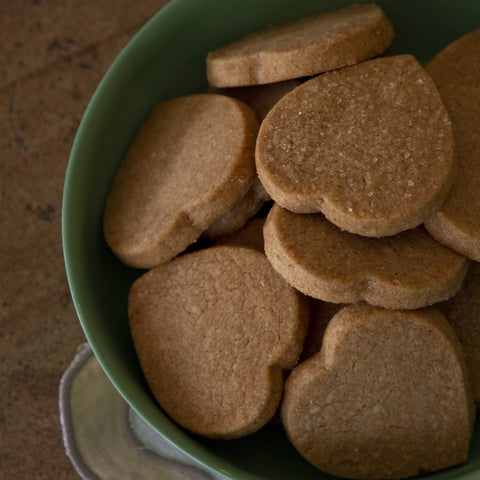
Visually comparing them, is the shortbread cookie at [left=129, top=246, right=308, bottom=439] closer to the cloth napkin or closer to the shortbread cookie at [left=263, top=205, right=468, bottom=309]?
the shortbread cookie at [left=263, top=205, right=468, bottom=309]

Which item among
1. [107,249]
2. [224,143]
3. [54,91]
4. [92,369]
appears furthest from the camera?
[54,91]

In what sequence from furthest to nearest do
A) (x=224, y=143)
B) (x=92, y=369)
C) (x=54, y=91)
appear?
(x=54, y=91) < (x=92, y=369) < (x=224, y=143)

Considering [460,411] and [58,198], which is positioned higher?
[58,198]

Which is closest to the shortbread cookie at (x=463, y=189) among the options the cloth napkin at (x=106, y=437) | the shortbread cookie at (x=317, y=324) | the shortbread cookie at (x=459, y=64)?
the shortbread cookie at (x=459, y=64)

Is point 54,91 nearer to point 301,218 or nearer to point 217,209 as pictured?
point 217,209

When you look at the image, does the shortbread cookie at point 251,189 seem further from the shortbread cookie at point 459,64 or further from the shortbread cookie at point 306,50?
the shortbread cookie at point 459,64

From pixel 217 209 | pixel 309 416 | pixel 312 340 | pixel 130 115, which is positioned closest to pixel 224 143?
pixel 217 209
